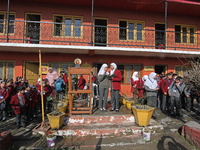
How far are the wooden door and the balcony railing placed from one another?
1.55 m

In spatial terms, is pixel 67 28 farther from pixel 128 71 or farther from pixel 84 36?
pixel 128 71

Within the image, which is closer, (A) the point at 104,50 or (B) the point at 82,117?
(B) the point at 82,117

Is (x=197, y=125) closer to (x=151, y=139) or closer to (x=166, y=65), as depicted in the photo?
(x=151, y=139)

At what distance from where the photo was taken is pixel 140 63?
9008 mm

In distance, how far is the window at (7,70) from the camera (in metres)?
8.04

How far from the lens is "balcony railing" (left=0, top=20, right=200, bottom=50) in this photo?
8.13 metres

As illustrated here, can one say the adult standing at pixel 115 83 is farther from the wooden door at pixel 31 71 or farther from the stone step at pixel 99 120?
the wooden door at pixel 31 71

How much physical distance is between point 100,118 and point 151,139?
1663 millimetres

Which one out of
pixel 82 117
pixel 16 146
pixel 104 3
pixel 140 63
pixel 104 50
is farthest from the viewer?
pixel 140 63

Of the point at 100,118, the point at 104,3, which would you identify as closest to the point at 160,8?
the point at 104,3

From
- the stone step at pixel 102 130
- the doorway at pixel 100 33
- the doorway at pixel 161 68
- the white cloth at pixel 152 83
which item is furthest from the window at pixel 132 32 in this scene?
the stone step at pixel 102 130

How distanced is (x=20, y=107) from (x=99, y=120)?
8.73ft

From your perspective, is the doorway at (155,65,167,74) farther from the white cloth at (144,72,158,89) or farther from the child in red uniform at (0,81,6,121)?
the child in red uniform at (0,81,6,121)

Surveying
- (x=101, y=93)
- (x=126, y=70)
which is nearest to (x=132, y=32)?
(x=126, y=70)
